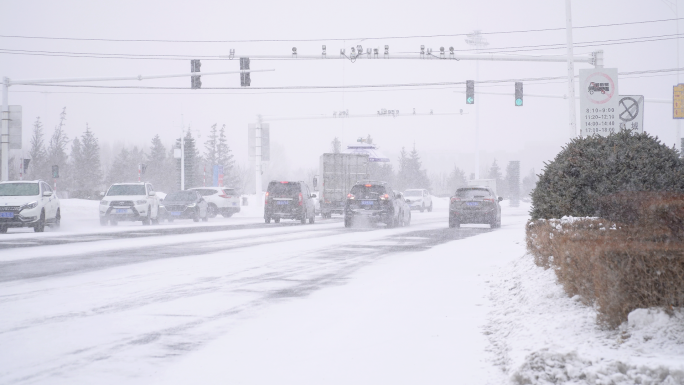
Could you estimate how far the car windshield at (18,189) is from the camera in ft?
75.8

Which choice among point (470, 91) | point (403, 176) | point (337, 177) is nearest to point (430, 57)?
point (470, 91)

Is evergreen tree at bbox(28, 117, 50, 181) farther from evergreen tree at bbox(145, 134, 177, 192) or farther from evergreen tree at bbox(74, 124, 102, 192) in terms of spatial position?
evergreen tree at bbox(145, 134, 177, 192)

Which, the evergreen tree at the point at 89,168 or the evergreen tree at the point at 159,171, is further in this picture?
the evergreen tree at the point at 159,171

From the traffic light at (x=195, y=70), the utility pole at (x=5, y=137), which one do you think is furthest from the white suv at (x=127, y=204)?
the traffic light at (x=195, y=70)

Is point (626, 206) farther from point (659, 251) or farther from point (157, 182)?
point (157, 182)

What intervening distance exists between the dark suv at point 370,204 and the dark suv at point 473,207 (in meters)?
2.51

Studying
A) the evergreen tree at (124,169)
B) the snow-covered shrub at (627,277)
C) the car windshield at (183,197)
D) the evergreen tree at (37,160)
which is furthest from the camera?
the evergreen tree at (124,169)

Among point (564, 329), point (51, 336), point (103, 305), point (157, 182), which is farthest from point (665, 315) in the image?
point (157, 182)

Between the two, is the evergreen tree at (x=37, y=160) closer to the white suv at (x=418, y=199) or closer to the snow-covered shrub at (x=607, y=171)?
the white suv at (x=418, y=199)

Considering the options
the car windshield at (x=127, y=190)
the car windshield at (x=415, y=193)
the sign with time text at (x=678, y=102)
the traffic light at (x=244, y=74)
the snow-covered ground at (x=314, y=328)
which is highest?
the traffic light at (x=244, y=74)

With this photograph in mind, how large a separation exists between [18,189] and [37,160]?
8034 cm

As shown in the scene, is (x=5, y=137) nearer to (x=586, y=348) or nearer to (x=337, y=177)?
(x=337, y=177)

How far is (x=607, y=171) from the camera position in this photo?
9.80 metres

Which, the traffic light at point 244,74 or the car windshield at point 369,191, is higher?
the traffic light at point 244,74
